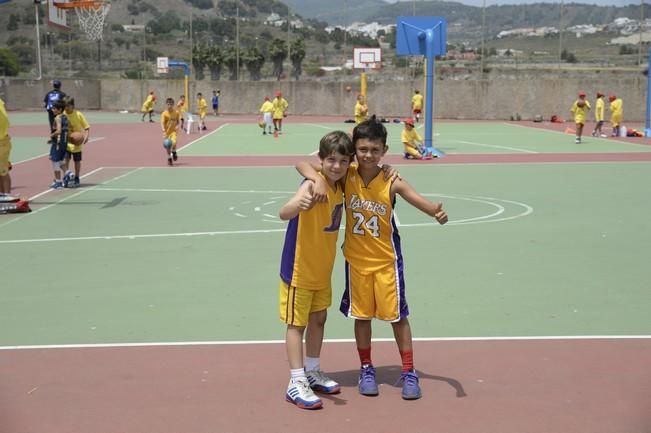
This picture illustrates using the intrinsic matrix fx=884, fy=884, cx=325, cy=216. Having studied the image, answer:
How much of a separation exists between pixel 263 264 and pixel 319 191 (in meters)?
4.64

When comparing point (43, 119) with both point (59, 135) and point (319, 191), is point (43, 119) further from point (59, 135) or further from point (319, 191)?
point (319, 191)

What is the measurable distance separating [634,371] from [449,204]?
28.1 ft

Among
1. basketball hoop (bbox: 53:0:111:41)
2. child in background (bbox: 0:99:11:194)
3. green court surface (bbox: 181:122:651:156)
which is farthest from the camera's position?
green court surface (bbox: 181:122:651:156)

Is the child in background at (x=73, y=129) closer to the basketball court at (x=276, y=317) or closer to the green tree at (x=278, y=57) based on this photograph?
the basketball court at (x=276, y=317)

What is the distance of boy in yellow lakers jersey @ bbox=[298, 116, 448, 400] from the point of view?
18.0 feet

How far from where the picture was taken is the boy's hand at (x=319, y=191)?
5191 mm

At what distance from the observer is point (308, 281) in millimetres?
5453

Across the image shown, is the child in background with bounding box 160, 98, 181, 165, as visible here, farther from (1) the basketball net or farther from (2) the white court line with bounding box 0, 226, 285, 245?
(2) the white court line with bounding box 0, 226, 285, 245

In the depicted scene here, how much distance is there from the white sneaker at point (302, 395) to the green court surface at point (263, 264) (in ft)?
4.86

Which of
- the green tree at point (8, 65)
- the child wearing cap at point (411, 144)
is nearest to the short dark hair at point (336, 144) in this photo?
the child wearing cap at point (411, 144)

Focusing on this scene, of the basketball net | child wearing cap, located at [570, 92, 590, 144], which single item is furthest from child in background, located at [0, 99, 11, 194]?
child wearing cap, located at [570, 92, 590, 144]

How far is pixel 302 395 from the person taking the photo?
17.5 ft

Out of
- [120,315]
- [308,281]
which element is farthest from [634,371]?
[120,315]

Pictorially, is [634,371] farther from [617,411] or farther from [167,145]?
[167,145]
